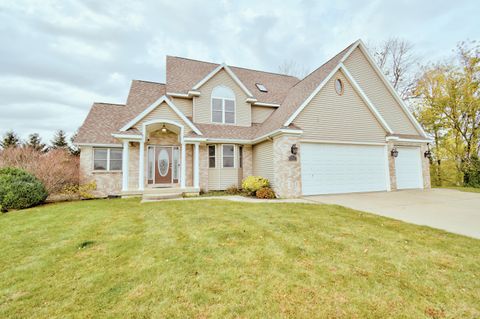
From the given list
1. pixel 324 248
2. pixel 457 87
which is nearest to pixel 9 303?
pixel 324 248

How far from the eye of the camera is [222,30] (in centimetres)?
1736

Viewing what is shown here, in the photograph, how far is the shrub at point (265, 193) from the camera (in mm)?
9930

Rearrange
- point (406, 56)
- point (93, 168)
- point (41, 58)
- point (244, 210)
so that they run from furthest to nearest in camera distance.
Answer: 1. point (406, 56)
2. point (41, 58)
3. point (93, 168)
4. point (244, 210)

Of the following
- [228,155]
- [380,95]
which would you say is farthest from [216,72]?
[380,95]

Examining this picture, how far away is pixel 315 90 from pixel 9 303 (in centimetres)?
1169

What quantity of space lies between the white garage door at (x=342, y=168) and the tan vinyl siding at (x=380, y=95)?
3.10 m

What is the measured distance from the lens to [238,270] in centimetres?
317

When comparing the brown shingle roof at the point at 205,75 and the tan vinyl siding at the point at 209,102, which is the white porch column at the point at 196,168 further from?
the brown shingle roof at the point at 205,75

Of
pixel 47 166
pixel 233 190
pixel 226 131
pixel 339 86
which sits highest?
pixel 339 86

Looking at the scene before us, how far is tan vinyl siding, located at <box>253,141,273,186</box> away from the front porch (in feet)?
11.8

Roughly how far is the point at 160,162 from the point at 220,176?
143 inches

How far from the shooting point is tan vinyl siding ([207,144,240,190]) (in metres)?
12.3

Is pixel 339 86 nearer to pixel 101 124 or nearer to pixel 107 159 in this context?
pixel 107 159

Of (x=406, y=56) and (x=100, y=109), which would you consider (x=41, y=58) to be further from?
(x=406, y=56)
